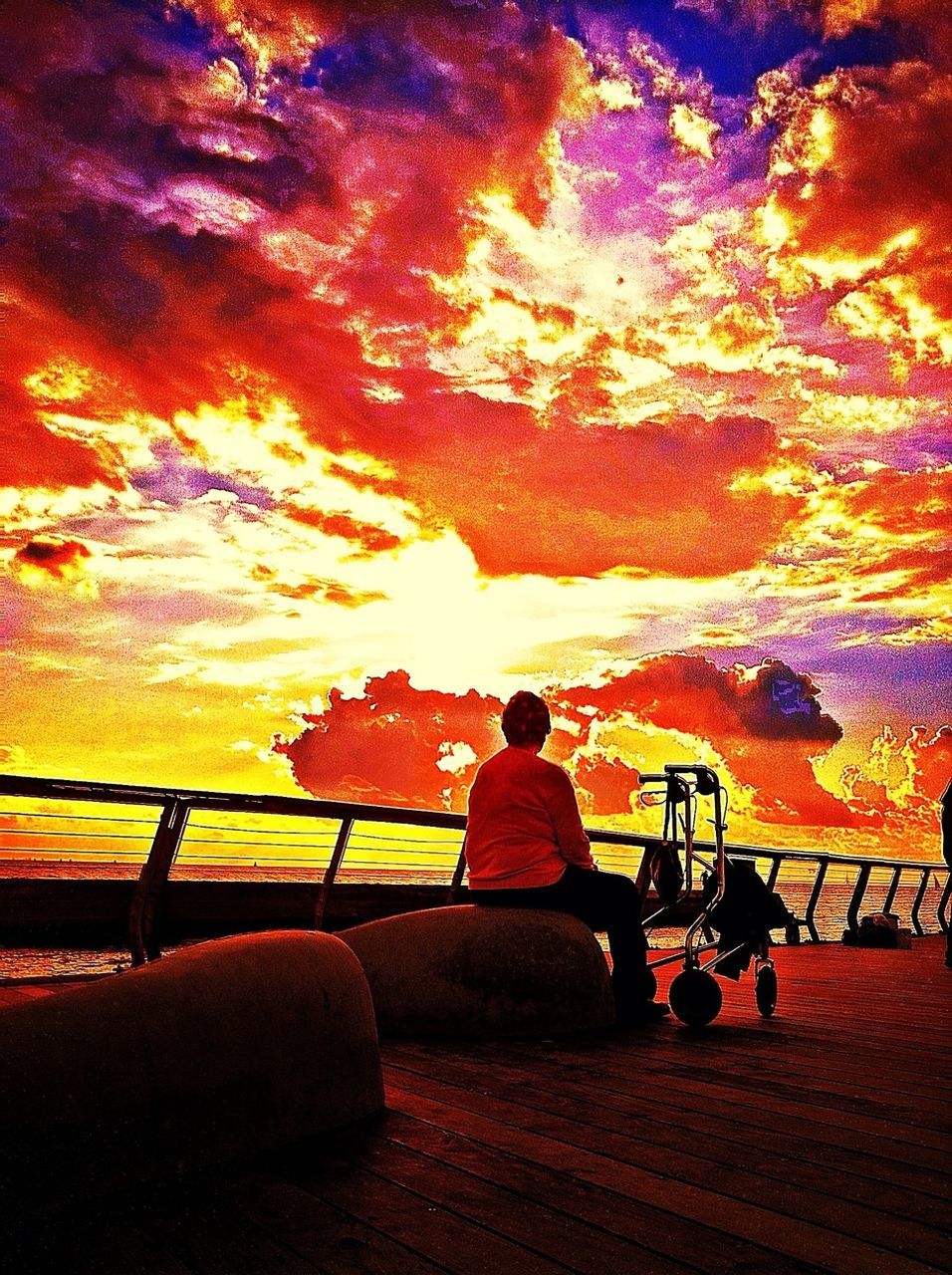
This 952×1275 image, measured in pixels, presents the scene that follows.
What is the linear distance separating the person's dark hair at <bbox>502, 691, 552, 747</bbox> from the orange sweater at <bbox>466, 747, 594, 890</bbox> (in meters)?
0.13

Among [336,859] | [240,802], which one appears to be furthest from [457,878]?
[240,802]

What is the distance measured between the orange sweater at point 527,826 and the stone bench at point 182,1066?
219 cm

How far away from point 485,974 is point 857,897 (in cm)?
1075

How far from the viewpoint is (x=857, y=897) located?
14.1 metres

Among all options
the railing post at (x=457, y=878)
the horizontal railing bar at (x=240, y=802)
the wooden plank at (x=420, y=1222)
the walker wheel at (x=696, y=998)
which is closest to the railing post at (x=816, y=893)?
the horizontal railing bar at (x=240, y=802)

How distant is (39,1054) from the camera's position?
2.29 m

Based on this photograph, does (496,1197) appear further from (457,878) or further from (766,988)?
(457,878)

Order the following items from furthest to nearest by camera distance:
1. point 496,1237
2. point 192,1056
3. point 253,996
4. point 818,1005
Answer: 1. point 818,1005
2. point 253,996
3. point 192,1056
4. point 496,1237

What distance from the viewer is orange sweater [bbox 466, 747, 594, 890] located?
546 cm

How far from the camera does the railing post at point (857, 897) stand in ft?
45.9

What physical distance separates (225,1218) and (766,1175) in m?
1.38

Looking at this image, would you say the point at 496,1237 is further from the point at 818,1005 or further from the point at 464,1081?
the point at 818,1005

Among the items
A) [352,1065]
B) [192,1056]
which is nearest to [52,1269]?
[192,1056]

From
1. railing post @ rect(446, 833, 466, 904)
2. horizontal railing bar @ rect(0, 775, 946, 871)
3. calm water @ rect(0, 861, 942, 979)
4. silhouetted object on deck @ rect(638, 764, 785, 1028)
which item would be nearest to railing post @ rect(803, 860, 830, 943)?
calm water @ rect(0, 861, 942, 979)
